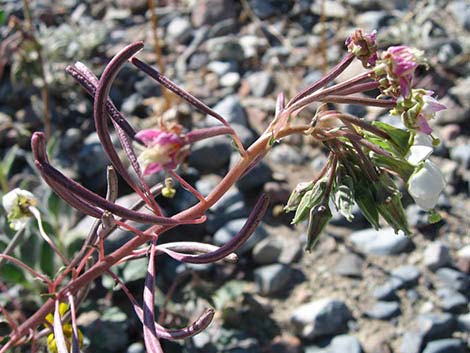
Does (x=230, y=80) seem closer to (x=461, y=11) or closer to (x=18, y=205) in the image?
(x=461, y=11)

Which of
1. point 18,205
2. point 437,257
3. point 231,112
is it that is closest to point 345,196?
point 18,205

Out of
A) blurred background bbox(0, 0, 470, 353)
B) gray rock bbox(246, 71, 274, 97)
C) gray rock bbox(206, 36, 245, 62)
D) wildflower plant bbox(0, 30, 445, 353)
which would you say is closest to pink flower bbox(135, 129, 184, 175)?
wildflower plant bbox(0, 30, 445, 353)

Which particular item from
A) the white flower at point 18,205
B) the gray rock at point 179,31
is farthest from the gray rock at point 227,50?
the white flower at point 18,205

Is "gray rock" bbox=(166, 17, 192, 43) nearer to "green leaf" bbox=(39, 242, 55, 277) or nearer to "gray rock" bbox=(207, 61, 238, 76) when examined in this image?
"gray rock" bbox=(207, 61, 238, 76)

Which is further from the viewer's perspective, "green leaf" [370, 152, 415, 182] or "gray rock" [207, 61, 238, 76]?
"gray rock" [207, 61, 238, 76]

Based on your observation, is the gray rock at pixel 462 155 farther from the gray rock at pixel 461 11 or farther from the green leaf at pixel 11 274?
the green leaf at pixel 11 274

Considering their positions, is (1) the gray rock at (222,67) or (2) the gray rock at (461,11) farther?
(2) the gray rock at (461,11)
